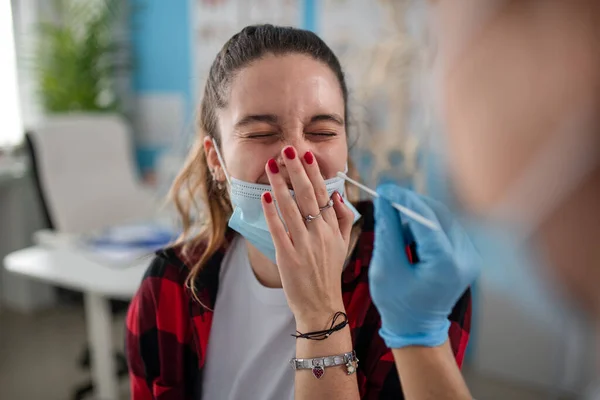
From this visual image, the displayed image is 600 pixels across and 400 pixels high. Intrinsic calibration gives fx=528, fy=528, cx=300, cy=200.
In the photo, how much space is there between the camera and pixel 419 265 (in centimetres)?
92

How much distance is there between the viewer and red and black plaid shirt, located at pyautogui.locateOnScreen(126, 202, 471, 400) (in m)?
1.08

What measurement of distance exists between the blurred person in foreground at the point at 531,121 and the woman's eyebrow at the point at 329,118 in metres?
0.77

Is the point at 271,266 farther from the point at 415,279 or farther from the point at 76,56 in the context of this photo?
the point at 76,56

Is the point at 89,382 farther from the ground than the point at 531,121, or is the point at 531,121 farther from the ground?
the point at 531,121

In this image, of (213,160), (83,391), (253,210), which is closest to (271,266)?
(253,210)

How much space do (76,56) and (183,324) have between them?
9.21ft

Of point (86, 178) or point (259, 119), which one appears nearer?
point (259, 119)

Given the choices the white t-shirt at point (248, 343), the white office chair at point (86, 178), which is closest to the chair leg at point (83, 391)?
the white office chair at point (86, 178)

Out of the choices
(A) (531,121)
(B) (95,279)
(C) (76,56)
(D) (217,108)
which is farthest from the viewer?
(C) (76,56)

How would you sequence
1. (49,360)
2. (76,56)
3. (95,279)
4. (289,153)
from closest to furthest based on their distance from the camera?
1. (289,153)
2. (95,279)
3. (49,360)
4. (76,56)

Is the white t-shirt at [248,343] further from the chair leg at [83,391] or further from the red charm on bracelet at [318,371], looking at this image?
A: the chair leg at [83,391]

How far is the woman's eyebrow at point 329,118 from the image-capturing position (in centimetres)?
105

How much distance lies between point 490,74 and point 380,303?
2.41ft

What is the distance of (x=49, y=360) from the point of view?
283cm
